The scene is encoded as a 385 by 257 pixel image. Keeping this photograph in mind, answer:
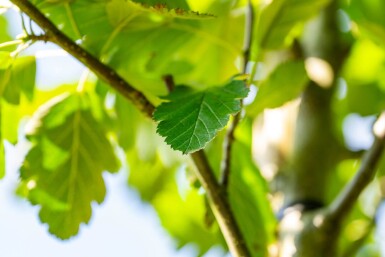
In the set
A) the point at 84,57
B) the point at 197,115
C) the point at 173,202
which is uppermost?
the point at 173,202

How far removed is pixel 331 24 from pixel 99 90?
1.38 feet

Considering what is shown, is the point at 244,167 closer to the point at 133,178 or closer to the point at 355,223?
the point at 133,178

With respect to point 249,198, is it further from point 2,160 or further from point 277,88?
point 2,160

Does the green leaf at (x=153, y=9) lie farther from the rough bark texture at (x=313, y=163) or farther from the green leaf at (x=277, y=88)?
the rough bark texture at (x=313, y=163)

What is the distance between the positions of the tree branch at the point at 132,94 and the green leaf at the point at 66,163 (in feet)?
0.48

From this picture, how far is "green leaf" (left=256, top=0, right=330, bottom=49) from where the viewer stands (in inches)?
26.8

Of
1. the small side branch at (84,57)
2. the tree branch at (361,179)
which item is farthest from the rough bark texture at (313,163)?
the small side branch at (84,57)

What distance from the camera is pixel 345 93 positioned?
3.35 feet

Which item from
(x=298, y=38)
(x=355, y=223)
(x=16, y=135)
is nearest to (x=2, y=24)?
(x=16, y=135)

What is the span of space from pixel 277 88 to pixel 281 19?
8 cm

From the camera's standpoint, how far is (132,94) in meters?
0.54

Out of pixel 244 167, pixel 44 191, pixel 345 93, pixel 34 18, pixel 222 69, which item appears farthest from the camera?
pixel 345 93

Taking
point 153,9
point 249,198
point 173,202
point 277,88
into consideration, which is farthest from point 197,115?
point 173,202

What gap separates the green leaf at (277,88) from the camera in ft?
2.12
